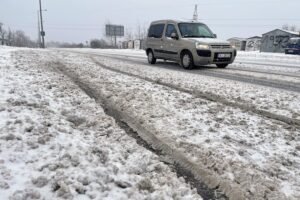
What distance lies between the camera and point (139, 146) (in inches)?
124

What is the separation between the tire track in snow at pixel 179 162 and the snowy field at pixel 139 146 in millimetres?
29

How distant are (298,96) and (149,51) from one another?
26.8 ft

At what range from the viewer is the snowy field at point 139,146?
2.31 m

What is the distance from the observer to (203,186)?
2459 millimetres

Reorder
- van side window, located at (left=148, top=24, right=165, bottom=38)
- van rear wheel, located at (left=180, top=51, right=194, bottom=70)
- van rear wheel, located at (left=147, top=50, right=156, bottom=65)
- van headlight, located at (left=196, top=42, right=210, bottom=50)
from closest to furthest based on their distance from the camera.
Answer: van headlight, located at (left=196, top=42, right=210, bottom=50) < van rear wheel, located at (left=180, top=51, right=194, bottom=70) < van side window, located at (left=148, top=24, right=165, bottom=38) < van rear wheel, located at (left=147, top=50, right=156, bottom=65)

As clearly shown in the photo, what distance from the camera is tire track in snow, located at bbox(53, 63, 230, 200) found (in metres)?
2.37

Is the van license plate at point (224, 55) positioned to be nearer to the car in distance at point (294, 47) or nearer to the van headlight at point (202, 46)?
the van headlight at point (202, 46)

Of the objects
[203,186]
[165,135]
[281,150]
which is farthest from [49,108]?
[281,150]

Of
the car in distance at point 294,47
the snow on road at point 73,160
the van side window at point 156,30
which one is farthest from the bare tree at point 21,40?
the snow on road at point 73,160

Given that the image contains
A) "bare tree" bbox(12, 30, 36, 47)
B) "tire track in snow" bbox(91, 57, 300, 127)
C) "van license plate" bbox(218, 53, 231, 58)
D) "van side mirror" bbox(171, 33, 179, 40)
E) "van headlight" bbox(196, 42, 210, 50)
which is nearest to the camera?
"tire track in snow" bbox(91, 57, 300, 127)

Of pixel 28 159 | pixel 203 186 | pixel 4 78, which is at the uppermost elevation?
pixel 4 78

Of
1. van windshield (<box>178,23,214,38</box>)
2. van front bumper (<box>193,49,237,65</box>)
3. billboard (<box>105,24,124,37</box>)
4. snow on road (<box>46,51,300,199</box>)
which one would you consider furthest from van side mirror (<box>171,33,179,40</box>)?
billboard (<box>105,24,124,37</box>)

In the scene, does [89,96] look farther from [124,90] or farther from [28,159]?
[28,159]

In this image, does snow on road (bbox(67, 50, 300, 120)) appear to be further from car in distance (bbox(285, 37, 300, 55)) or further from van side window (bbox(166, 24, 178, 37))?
car in distance (bbox(285, 37, 300, 55))
